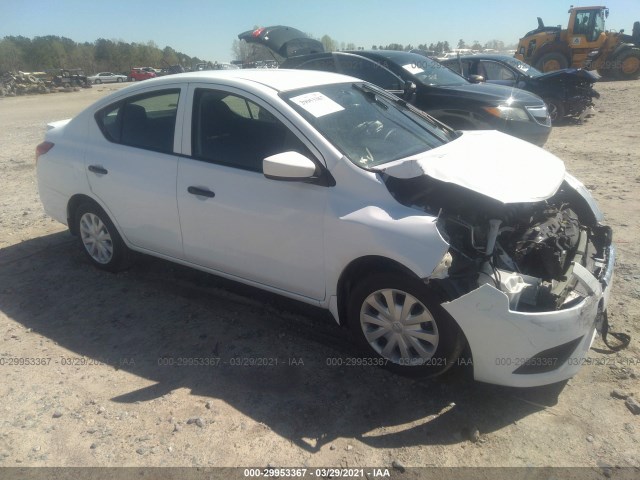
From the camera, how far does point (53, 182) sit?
462 centimetres

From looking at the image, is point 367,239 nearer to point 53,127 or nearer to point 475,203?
point 475,203

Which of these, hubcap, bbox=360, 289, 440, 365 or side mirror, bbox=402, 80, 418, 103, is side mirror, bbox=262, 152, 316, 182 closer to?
hubcap, bbox=360, 289, 440, 365

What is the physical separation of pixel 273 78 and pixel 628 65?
23463 mm

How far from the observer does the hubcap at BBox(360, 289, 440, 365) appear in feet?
9.48

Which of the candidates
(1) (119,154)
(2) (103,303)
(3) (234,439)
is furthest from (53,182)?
(3) (234,439)

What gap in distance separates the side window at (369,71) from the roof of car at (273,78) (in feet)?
13.0

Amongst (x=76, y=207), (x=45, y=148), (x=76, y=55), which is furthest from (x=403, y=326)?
(x=76, y=55)

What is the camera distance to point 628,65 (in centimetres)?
2175

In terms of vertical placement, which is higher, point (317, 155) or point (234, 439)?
point (317, 155)

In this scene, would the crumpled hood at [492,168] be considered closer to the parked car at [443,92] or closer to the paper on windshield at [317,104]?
the paper on windshield at [317,104]

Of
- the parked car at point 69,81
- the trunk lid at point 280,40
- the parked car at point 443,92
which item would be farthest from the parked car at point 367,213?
the parked car at point 69,81

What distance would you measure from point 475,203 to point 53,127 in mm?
3964

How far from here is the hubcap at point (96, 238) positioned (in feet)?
14.6

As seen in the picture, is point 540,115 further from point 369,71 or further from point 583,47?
point 583,47
